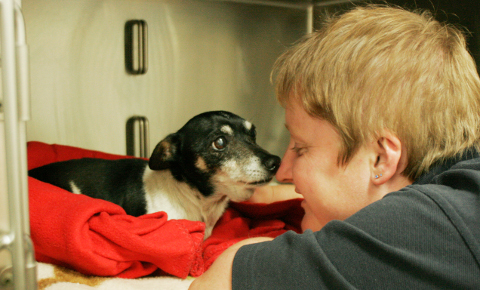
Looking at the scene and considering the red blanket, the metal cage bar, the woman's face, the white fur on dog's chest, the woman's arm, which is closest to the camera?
the metal cage bar

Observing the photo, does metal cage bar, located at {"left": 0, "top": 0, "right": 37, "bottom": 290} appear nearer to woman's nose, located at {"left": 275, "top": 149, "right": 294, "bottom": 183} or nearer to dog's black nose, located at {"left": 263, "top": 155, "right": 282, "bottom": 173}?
woman's nose, located at {"left": 275, "top": 149, "right": 294, "bottom": 183}

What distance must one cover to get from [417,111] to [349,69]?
142 millimetres

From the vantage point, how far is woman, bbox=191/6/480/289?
1.88 feet

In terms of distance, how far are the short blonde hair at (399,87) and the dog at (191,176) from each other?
0.60 m

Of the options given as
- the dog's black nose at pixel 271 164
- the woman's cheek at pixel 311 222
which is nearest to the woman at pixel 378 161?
the woman's cheek at pixel 311 222

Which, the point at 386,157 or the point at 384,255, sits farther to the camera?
the point at 386,157

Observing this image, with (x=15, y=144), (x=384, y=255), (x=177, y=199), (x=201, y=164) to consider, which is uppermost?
(x=15, y=144)

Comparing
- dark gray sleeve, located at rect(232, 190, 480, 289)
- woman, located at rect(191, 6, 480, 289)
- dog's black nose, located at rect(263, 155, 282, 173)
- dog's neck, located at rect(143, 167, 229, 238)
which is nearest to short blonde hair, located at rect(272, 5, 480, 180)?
woman, located at rect(191, 6, 480, 289)

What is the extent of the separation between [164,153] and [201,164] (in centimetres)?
13

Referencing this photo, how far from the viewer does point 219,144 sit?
54.6 inches

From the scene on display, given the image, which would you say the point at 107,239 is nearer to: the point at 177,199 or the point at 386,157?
the point at 177,199

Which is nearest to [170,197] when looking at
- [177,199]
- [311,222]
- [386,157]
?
[177,199]

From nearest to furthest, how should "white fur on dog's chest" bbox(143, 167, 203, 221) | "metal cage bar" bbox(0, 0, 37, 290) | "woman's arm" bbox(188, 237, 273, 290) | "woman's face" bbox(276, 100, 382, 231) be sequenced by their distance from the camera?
"metal cage bar" bbox(0, 0, 37, 290) → "woman's arm" bbox(188, 237, 273, 290) → "woman's face" bbox(276, 100, 382, 231) → "white fur on dog's chest" bbox(143, 167, 203, 221)

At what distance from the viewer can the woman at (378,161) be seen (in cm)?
57
